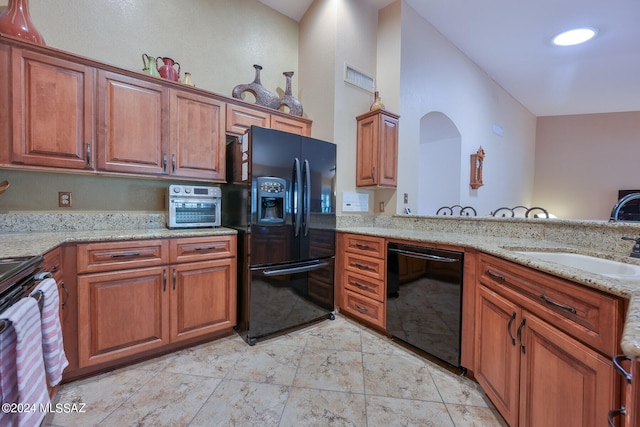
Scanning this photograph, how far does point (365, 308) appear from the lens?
2.41 metres

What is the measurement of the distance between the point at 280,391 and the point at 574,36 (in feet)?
16.6

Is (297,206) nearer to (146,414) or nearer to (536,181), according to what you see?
(146,414)

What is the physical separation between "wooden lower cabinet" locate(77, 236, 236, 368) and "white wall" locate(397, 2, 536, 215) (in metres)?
2.07

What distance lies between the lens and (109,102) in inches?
72.7

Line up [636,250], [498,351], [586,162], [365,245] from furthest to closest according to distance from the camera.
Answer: [586,162], [365,245], [498,351], [636,250]

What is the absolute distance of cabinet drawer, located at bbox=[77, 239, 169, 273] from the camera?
1.61 meters

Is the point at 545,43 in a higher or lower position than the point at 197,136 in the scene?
higher

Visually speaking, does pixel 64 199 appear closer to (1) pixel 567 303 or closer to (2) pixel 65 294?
(2) pixel 65 294

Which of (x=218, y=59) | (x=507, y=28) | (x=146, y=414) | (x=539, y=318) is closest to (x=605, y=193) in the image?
(x=507, y=28)

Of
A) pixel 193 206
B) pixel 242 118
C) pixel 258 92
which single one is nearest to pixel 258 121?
pixel 242 118

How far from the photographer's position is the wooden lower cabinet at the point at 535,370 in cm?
84

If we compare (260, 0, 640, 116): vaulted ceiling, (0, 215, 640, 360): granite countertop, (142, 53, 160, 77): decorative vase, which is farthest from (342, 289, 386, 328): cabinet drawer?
(260, 0, 640, 116): vaulted ceiling

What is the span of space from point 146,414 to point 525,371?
1.89m

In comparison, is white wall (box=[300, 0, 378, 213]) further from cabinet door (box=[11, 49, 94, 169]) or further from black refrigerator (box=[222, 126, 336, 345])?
cabinet door (box=[11, 49, 94, 169])
